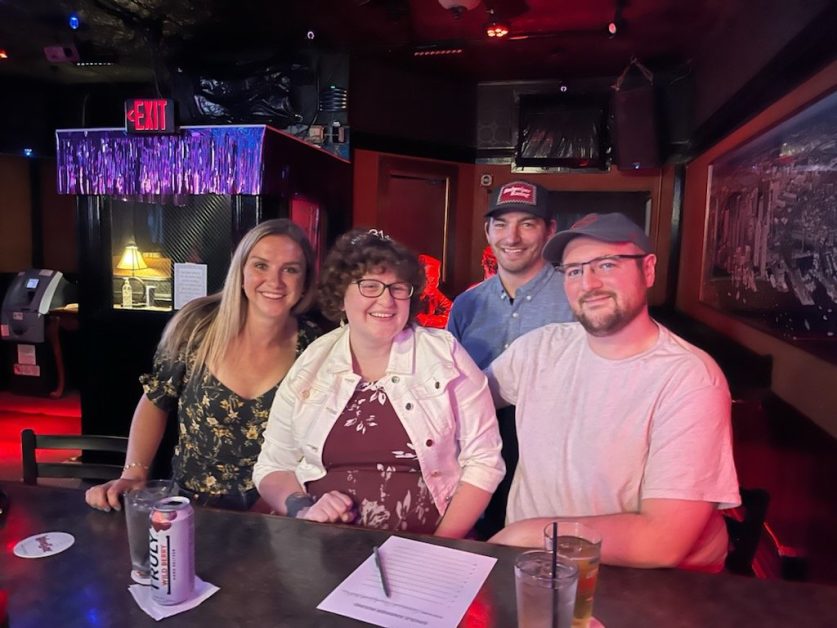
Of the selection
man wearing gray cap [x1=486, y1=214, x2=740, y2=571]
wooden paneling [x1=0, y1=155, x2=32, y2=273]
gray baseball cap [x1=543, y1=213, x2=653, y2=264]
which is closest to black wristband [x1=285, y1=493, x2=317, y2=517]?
man wearing gray cap [x1=486, y1=214, x2=740, y2=571]

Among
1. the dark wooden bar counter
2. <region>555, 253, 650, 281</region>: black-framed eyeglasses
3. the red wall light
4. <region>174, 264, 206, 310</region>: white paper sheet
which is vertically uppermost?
the red wall light

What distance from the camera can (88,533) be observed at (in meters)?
1.36

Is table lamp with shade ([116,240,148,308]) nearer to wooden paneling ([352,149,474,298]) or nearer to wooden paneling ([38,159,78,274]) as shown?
wooden paneling ([352,149,474,298])

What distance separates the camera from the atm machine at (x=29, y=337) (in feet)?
18.5

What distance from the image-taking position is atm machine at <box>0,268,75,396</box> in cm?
562

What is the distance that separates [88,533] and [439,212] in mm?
5160

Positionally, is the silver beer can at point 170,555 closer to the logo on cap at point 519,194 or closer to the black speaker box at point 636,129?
the logo on cap at point 519,194

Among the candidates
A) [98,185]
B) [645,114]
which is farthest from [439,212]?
[98,185]

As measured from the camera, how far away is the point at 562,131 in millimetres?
5969

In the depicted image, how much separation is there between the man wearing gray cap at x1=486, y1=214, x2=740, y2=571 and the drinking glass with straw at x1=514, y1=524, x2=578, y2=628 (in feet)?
1.38

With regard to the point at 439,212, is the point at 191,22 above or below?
above

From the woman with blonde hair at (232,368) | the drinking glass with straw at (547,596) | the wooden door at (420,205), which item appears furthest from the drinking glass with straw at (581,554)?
the wooden door at (420,205)

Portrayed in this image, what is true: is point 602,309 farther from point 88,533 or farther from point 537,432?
point 88,533

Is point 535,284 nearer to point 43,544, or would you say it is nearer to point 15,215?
point 43,544
